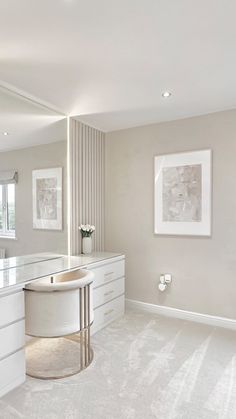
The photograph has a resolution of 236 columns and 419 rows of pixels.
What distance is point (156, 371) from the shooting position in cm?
208

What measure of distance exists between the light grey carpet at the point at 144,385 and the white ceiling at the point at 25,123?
6.69 feet

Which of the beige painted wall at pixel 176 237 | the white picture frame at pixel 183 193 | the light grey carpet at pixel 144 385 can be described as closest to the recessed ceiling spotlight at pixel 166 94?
the beige painted wall at pixel 176 237

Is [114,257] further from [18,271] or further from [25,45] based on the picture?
[25,45]

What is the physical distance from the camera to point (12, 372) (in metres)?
1.86

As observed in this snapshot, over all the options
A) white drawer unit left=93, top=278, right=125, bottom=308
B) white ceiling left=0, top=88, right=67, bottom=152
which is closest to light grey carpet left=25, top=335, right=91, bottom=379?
white drawer unit left=93, top=278, right=125, bottom=308

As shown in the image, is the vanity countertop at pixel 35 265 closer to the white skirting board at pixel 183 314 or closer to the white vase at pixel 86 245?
the white vase at pixel 86 245

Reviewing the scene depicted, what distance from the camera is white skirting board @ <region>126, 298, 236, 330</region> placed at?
289cm

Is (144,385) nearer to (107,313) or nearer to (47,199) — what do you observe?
(107,313)

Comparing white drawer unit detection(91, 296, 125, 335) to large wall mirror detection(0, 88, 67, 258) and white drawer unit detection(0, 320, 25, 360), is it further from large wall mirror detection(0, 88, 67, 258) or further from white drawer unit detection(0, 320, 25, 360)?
white drawer unit detection(0, 320, 25, 360)

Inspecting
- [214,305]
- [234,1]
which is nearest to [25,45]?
[234,1]

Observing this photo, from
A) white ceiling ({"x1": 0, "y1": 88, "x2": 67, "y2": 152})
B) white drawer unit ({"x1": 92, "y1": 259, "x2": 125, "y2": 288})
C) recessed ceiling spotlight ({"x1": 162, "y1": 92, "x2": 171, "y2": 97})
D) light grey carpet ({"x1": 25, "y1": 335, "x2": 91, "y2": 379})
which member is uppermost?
recessed ceiling spotlight ({"x1": 162, "y1": 92, "x2": 171, "y2": 97})

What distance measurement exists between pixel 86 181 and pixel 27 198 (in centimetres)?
91

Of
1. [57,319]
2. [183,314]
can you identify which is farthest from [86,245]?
[183,314]

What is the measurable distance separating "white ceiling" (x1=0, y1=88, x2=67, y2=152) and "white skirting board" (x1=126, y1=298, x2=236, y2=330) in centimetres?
230
